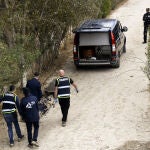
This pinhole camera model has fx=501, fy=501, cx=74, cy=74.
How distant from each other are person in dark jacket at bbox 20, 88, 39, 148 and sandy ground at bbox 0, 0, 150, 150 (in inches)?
10.4

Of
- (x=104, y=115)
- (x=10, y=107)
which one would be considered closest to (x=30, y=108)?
(x=10, y=107)

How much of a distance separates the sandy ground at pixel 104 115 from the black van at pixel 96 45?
50cm

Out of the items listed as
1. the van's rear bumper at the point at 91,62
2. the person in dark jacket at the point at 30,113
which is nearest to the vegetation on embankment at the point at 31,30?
the person in dark jacket at the point at 30,113

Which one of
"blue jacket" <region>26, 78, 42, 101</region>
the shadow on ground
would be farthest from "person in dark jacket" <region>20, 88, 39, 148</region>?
the shadow on ground

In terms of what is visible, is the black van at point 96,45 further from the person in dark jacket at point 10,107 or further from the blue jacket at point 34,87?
the person in dark jacket at point 10,107

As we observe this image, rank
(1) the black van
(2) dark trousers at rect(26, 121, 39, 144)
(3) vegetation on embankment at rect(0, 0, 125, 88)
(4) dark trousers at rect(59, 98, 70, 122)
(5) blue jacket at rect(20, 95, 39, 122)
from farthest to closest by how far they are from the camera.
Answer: (1) the black van < (3) vegetation on embankment at rect(0, 0, 125, 88) < (4) dark trousers at rect(59, 98, 70, 122) < (2) dark trousers at rect(26, 121, 39, 144) < (5) blue jacket at rect(20, 95, 39, 122)

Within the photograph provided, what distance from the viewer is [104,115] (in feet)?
49.3

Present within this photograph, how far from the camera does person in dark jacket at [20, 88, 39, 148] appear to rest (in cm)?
1284

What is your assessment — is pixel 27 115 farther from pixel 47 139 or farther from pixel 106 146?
pixel 106 146

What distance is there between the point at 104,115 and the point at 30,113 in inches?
117

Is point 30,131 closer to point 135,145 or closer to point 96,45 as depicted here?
point 135,145

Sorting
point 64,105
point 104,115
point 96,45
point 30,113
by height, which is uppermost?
point 96,45

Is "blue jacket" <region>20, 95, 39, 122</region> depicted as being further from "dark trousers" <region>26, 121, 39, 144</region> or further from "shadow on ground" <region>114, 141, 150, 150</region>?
"shadow on ground" <region>114, 141, 150, 150</region>

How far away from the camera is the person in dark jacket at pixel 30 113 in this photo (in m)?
12.8
